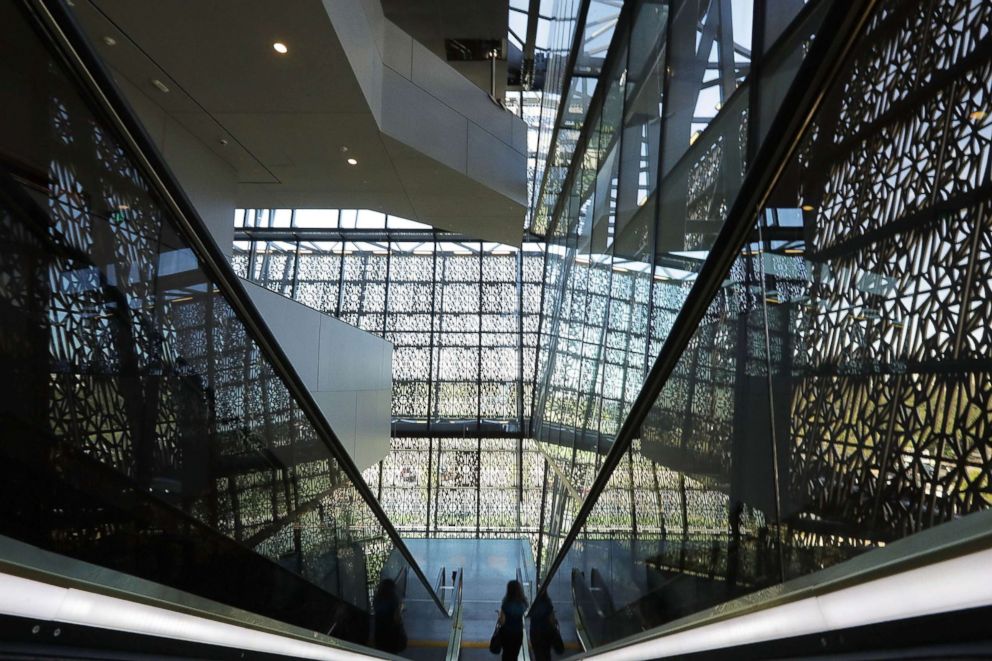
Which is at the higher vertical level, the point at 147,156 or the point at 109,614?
the point at 147,156

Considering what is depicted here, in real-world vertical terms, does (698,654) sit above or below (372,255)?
below

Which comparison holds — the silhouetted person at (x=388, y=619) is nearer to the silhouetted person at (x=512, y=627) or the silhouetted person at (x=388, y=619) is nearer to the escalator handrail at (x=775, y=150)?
the silhouetted person at (x=512, y=627)

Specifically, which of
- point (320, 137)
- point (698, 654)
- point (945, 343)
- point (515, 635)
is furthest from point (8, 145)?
point (515, 635)

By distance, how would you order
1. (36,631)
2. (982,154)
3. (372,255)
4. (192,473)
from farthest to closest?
1. (372,255)
2. (192,473)
3. (36,631)
4. (982,154)

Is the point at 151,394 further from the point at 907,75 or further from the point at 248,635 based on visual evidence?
the point at 907,75

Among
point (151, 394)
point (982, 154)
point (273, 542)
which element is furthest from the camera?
point (273, 542)

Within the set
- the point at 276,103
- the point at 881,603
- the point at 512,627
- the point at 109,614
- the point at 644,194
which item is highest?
the point at 276,103

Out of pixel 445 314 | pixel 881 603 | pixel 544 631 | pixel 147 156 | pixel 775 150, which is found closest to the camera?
pixel 881 603

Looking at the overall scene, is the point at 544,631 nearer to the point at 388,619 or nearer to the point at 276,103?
the point at 388,619

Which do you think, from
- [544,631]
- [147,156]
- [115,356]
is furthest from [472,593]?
[147,156]

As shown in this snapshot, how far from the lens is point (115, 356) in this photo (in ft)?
6.55

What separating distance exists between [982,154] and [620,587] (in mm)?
3872

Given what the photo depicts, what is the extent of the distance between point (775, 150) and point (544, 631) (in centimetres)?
714

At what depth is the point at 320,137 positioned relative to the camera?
8.27 metres
